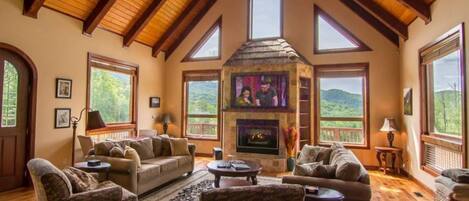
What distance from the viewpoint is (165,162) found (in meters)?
5.08

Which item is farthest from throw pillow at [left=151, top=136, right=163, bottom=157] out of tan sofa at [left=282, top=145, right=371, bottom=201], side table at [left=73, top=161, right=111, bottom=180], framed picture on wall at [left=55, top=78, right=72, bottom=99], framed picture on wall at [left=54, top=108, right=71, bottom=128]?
tan sofa at [left=282, top=145, right=371, bottom=201]

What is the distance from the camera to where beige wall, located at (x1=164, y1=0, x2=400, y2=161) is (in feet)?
22.3

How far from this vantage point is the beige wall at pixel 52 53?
190 inches

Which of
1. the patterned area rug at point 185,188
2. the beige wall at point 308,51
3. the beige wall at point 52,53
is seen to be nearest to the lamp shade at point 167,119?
the beige wall at point 308,51

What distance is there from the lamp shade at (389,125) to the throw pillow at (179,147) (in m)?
4.35

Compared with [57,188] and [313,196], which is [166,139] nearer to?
[57,188]

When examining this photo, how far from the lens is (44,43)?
5.25 meters

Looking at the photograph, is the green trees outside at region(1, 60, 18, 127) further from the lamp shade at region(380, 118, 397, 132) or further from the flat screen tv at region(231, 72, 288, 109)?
the lamp shade at region(380, 118, 397, 132)

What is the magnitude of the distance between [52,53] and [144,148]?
2.50m

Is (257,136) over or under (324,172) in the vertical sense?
over

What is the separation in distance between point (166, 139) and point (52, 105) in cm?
221

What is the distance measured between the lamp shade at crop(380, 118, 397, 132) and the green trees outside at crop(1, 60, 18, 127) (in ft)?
23.9

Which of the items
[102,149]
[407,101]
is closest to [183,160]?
[102,149]

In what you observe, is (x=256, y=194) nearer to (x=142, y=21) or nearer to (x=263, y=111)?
(x=263, y=111)
